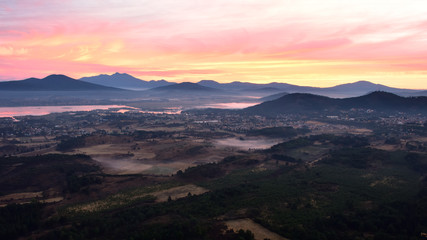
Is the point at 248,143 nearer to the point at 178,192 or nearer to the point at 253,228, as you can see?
the point at 178,192

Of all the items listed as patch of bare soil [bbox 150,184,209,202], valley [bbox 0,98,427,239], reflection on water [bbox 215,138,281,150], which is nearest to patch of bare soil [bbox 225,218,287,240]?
valley [bbox 0,98,427,239]

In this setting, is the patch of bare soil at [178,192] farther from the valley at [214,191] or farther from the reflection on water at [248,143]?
the reflection on water at [248,143]

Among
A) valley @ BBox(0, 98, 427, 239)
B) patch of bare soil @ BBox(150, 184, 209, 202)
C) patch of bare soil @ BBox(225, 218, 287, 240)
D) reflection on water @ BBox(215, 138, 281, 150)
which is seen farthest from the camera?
reflection on water @ BBox(215, 138, 281, 150)

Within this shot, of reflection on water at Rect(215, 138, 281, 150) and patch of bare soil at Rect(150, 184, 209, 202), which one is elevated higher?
reflection on water at Rect(215, 138, 281, 150)

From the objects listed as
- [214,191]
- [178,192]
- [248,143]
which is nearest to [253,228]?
[214,191]

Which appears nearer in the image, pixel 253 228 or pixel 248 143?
pixel 253 228

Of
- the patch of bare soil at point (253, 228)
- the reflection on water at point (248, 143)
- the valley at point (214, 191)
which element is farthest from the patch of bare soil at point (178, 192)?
the reflection on water at point (248, 143)

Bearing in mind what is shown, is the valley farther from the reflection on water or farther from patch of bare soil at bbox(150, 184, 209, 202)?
the reflection on water

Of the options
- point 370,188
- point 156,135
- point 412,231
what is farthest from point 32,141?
point 412,231
